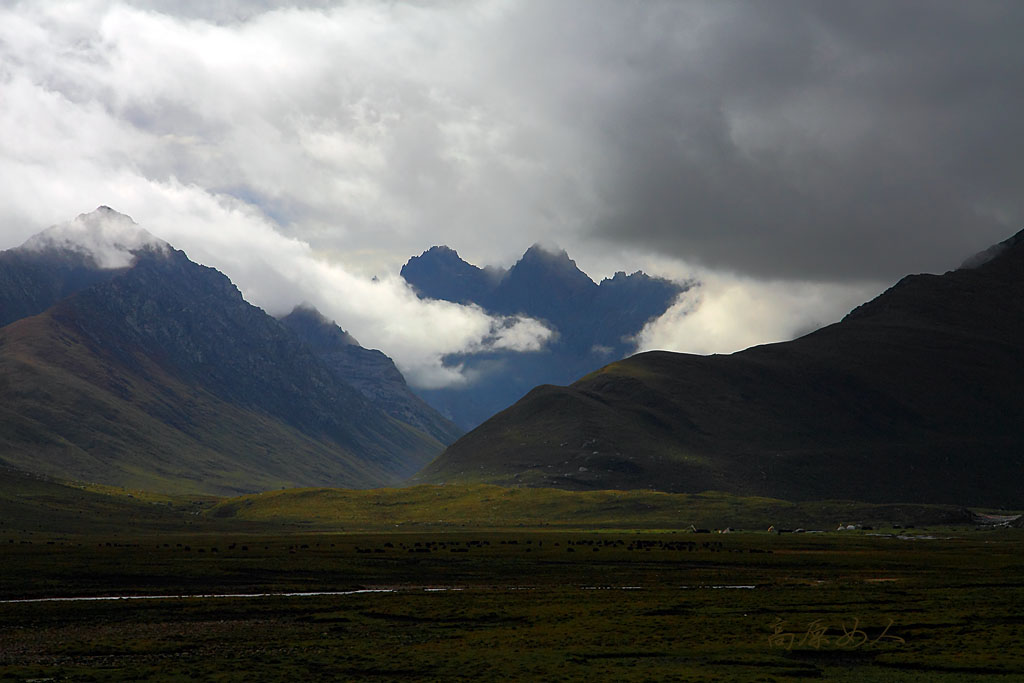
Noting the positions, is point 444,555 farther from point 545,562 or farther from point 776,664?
point 776,664

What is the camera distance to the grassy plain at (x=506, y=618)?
62.6m

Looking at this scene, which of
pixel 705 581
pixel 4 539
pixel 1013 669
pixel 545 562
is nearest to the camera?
pixel 1013 669

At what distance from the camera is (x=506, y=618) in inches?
3383

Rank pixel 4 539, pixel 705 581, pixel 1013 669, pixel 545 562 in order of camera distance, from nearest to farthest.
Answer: pixel 1013 669, pixel 705 581, pixel 545 562, pixel 4 539

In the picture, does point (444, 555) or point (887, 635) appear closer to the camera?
point (887, 635)

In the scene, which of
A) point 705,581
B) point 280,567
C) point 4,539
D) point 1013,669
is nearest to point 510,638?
point 1013,669

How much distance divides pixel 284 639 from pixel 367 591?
35.0 meters

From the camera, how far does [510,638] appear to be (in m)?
74.5

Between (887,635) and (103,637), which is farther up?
(103,637)

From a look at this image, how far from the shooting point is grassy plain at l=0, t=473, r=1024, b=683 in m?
62.6

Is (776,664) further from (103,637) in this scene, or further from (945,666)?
(103,637)

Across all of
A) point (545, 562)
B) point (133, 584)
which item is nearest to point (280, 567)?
point (133, 584)

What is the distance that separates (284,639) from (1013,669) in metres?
50.4

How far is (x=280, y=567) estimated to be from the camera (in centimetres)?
13225
